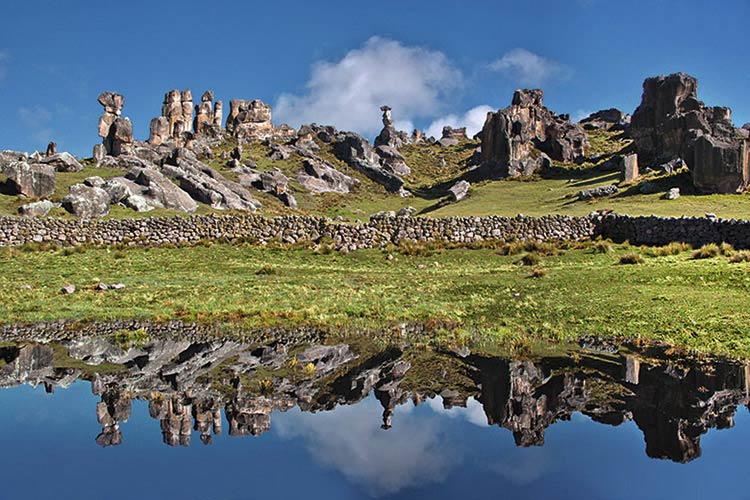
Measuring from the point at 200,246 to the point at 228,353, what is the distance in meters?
21.6

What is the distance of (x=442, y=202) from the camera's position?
69.2 m

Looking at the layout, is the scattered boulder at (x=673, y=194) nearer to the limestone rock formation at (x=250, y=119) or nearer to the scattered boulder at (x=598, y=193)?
the scattered boulder at (x=598, y=193)

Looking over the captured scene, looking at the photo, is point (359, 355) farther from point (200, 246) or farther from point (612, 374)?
point (200, 246)

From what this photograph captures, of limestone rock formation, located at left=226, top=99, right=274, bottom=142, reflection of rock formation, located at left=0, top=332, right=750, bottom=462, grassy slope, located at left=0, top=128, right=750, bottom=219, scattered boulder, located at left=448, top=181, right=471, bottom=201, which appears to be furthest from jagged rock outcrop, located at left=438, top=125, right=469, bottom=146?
reflection of rock formation, located at left=0, top=332, right=750, bottom=462

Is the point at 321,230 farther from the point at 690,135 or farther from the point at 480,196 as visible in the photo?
the point at 690,135

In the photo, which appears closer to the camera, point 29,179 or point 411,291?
point 411,291

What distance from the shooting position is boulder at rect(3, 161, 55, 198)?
4438cm

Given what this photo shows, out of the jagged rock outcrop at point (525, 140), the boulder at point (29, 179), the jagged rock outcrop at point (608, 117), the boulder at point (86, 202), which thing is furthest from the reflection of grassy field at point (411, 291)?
the jagged rock outcrop at point (608, 117)

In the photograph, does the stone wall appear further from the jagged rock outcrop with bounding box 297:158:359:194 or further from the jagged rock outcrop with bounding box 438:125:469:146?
the jagged rock outcrop with bounding box 438:125:469:146

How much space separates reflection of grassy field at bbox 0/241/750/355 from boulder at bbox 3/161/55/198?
13.6 metres

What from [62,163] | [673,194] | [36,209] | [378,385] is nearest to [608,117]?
[673,194]

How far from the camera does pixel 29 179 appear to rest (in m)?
44.7

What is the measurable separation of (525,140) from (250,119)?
6332 cm

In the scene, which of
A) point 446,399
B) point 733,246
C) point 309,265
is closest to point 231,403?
point 446,399
